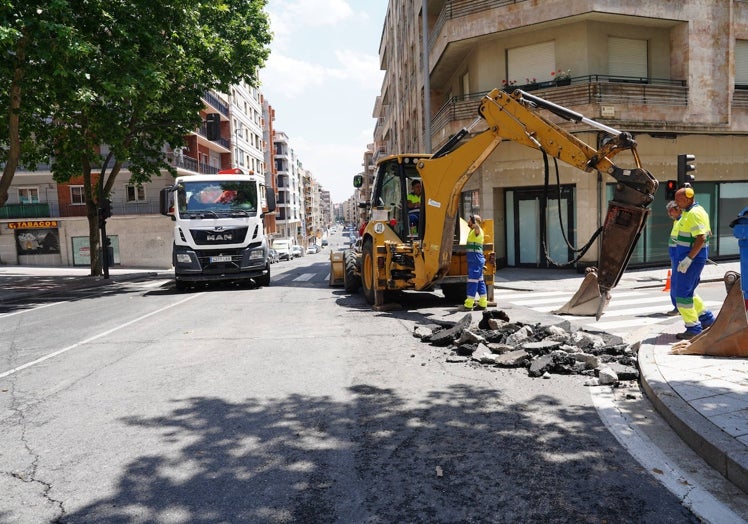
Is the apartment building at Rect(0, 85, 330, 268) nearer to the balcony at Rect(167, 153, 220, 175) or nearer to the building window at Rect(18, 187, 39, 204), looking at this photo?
the building window at Rect(18, 187, 39, 204)

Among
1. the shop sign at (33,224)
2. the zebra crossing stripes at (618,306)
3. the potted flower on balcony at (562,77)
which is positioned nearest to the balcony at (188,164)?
the shop sign at (33,224)

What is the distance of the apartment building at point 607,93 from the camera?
16516 mm

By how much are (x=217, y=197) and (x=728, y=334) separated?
12195 millimetres

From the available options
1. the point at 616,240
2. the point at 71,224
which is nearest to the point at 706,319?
the point at 616,240

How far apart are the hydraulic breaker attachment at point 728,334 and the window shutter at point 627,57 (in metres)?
13.6

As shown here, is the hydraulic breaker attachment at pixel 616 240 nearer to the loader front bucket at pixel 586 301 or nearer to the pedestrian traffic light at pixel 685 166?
the loader front bucket at pixel 586 301

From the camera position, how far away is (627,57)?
17.2 m

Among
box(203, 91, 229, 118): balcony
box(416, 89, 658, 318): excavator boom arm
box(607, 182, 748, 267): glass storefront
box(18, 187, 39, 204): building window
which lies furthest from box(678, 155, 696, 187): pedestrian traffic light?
box(18, 187, 39, 204): building window

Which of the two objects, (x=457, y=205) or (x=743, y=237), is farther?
(x=457, y=205)

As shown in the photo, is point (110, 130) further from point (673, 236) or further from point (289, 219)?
point (289, 219)

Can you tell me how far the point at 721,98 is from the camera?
681 inches

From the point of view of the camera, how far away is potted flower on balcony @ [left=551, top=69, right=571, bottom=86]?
16.8m

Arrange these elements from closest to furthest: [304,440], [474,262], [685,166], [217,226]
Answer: [304,440]
[474,262]
[685,166]
[217,226]

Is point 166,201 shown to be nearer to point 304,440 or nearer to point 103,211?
point 103,211
